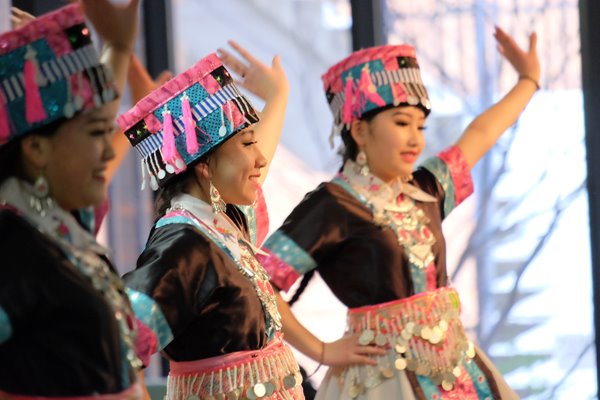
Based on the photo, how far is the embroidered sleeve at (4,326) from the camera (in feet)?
5.11

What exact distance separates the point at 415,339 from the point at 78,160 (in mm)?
1512

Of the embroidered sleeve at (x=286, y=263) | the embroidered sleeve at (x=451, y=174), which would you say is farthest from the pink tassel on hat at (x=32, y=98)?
the embroidered sleeve at (x=451, y=174)

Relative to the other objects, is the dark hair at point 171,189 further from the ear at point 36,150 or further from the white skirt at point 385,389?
the white skirt at point 385,389

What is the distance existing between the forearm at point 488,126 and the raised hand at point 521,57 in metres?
0.10

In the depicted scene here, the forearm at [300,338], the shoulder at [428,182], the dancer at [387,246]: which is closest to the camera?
the dancer at [387,246]

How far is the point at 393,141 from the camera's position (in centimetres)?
311

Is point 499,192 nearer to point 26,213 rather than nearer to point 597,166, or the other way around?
point 597,166

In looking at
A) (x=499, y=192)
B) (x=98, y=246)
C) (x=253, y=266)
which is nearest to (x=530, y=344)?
(x=499, y=192)

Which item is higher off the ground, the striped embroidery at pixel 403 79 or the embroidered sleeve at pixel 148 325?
the striped embroidery at pixel 403 79

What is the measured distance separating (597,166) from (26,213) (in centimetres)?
260

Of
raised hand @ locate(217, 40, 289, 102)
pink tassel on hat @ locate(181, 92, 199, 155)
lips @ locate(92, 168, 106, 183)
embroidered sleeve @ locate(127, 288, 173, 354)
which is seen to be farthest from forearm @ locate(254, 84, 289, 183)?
lips @ locate(92, 168, 106, 183)

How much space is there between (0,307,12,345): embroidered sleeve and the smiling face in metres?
0.20

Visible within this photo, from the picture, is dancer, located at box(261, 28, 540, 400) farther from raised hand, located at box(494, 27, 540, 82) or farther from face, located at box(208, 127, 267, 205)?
face, located at box(208, 127, 267, 205)

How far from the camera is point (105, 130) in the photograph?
5.59 ft
